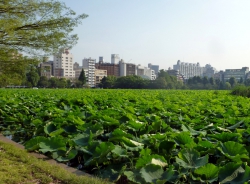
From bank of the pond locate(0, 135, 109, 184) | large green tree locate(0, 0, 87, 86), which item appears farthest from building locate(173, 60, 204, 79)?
bank of the pond locate(0, 135, 109, 184)

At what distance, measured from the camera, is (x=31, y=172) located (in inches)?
105

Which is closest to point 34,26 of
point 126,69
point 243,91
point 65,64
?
point 243,91

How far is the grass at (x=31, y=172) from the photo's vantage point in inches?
94.0

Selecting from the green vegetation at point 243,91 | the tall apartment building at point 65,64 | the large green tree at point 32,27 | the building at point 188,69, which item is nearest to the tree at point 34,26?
the large green tree at point 32,27

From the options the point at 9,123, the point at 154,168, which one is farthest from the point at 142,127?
the point at 9,123

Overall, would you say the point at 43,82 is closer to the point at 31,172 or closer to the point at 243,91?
the point at 243,91

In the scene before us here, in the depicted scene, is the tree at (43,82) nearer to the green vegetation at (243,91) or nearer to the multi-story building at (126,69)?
the green vegetation at (243,91)

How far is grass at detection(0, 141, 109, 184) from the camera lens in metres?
2.39

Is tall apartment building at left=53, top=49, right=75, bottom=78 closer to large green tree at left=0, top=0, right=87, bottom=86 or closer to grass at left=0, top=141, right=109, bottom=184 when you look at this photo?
large green tree at left=0, top=0, right=87, bottom=86

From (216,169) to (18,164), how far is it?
206 cm

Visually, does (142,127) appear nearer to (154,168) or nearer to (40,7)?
(154,168)

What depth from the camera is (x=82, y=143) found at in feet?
9.43

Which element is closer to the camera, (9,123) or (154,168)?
(154,168)

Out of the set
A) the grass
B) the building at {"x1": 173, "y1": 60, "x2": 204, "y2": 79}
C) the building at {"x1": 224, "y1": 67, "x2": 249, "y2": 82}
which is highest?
the building at {"x1": 173, "y1": 60, "x2": 204, "y2": 79}
